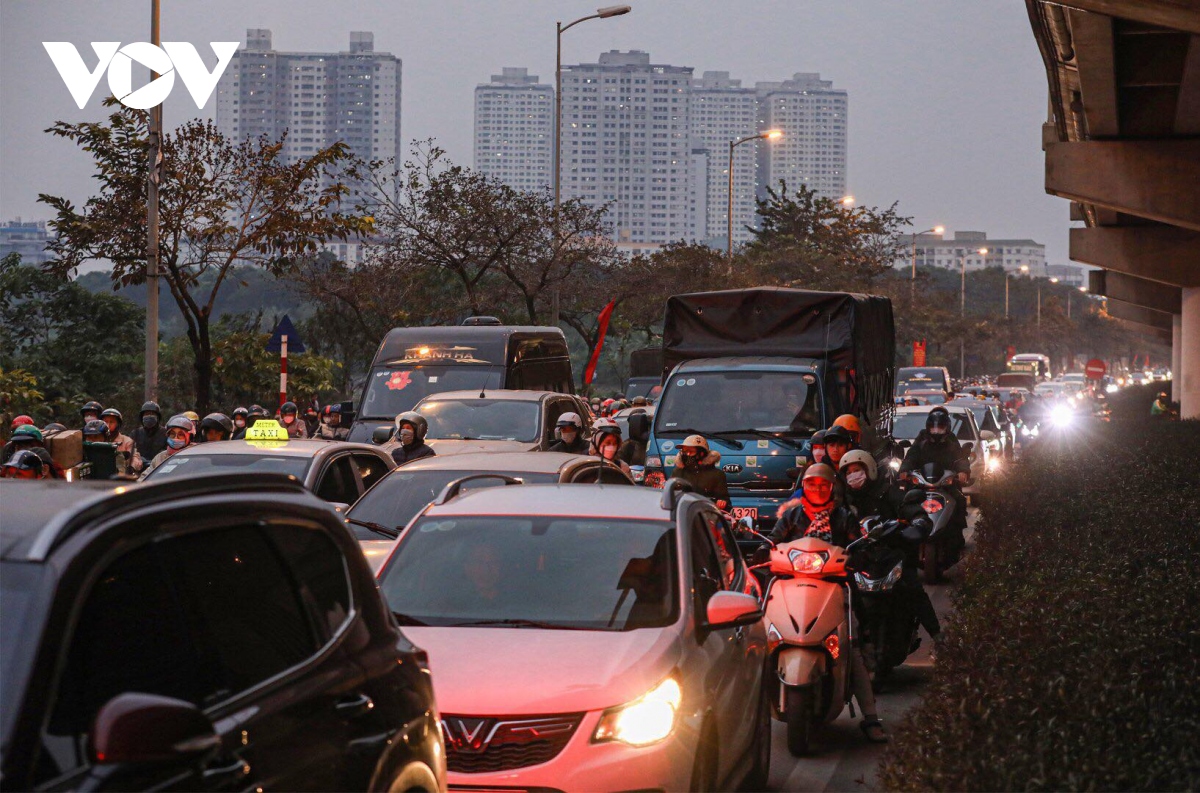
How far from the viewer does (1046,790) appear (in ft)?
15.6

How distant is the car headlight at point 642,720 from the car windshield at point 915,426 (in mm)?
18979

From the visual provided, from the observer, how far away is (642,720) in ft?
19.2

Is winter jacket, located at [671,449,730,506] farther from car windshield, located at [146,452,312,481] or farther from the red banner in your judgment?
the red banner

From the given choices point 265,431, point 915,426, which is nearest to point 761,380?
point 265,431

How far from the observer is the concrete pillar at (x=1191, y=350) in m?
40.3

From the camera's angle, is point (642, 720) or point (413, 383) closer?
point (642, 720)

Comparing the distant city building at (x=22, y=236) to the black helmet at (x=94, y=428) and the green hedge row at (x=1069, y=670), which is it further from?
the green hedge row at (x=1069, y=670)

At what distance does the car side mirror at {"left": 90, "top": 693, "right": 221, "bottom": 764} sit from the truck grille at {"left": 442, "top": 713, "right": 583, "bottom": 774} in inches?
108

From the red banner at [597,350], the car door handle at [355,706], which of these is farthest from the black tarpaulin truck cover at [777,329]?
the car door handle at [355,706]

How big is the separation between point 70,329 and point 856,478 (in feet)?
116

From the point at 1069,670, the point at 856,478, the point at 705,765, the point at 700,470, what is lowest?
the point at 705,765

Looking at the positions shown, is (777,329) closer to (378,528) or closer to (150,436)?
(150,436)

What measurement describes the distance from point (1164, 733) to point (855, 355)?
14.5 meters

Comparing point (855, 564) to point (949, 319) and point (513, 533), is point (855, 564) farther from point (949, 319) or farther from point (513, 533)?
point (949, 319)
